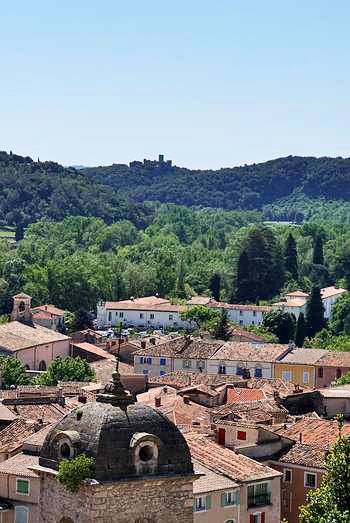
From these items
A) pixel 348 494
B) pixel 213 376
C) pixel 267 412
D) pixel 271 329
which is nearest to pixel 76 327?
pixel 271 329

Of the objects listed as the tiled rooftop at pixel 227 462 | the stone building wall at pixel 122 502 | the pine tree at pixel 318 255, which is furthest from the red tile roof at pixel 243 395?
the pine tree at pixel 318 255

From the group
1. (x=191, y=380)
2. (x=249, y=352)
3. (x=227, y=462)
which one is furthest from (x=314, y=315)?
(x=227, y=462)

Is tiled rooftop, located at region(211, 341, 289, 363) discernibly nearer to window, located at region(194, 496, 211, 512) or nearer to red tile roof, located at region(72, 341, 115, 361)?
red tile roof, located at region(72, 341, 115, 361)

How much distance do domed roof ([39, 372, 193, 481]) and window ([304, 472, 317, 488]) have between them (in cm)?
2821

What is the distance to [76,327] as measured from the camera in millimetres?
117188

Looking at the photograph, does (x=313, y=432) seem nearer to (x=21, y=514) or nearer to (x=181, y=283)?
(x=21, y=514)

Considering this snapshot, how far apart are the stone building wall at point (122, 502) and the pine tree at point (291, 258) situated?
451ft

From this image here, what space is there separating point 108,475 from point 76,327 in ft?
329

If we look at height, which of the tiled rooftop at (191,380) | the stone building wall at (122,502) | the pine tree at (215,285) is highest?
the stone building wall at (122,502)

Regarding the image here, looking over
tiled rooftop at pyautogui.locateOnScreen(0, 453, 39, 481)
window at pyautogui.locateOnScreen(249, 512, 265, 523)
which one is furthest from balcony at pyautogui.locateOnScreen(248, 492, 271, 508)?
tiled rooftop at pyautogui.locateOnScreen(0, 453, 39, 481)

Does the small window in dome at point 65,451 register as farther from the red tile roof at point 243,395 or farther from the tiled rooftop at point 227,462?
the red tile roof at point 243,395

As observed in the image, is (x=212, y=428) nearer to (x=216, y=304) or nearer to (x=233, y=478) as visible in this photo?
(x=233, y=478)

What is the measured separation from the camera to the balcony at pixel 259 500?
4094cm

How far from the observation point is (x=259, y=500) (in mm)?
41281
